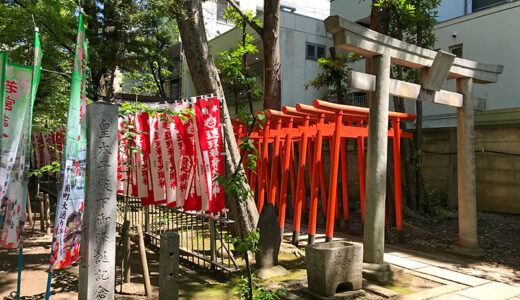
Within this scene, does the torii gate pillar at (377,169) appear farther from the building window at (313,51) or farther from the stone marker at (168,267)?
the building window at (313,51)

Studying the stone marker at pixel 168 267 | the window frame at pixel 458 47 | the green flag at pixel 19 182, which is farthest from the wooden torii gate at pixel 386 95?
the window frame at pixel 458 47

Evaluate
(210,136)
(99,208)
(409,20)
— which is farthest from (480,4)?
(99,208)

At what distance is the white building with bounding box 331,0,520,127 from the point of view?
13.0 metres

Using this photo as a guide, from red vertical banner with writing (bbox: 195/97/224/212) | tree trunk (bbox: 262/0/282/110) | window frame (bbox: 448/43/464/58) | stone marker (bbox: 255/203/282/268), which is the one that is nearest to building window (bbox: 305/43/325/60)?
window frame (bbox: 448/43/464/58)

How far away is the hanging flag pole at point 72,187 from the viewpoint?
3.86 metres

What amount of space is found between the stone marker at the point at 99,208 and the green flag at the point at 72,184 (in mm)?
81

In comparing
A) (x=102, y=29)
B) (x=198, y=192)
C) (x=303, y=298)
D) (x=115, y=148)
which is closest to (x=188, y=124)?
(x=198, y=192)

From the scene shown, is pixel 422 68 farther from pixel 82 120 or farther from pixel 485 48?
pixel 485 48

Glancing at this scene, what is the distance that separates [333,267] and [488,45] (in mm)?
12464

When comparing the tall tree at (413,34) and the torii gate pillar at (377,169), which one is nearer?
the torii gate pillar at (377,169)

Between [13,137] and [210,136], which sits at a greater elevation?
[210,136]

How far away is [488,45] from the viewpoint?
13.8 metres

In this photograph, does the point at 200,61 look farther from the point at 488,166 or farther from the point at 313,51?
the point at 313,51

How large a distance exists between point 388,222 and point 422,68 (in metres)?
5.16
